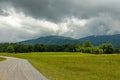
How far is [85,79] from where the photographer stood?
26609 mm

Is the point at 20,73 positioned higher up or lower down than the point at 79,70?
higher up

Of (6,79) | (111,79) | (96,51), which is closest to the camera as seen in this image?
(6,79)

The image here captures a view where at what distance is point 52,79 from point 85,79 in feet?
12.3

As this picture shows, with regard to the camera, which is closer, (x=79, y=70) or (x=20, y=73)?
(x=20, y=73)

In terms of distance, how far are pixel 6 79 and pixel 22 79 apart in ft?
4.46

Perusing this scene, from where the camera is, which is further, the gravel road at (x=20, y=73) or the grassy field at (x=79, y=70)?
the grassy field at (x=79, y=70)

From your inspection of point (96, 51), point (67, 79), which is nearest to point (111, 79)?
point (67, 79)

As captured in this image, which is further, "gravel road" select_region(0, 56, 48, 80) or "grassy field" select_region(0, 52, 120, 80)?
"grassy field" select_region(0, 52, 120, 80)

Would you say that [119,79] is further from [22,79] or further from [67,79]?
[22,79]

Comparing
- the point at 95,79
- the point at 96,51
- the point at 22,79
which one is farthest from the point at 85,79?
the point at 96,51

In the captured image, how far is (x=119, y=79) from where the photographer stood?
27.0m

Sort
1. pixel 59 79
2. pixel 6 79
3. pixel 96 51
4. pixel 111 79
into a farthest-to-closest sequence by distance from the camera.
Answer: pixel 96 51 < pixel 111 79 < pixel 59 79 < pixel 6 79

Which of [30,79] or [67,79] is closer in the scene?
[30,79]

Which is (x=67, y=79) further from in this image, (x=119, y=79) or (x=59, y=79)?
(x=119, y=79)
